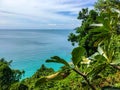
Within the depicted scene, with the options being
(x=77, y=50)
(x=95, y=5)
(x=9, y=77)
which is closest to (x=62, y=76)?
(x=77, y=50)

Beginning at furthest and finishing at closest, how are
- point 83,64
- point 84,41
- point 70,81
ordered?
point 84,41
point 70,81
point 83,64

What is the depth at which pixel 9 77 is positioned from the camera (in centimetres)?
2138

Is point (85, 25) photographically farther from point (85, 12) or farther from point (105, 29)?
point (105, 29)

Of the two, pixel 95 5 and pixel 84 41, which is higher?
pixel 95 5

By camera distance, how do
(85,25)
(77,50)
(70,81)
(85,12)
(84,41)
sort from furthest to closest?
1. (85,12)
2. (85,25)
3. (84,41)
4. (70,81)
5. (77,50)

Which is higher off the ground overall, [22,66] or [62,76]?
[62,76]

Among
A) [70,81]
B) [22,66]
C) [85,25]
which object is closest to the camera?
[70,81]

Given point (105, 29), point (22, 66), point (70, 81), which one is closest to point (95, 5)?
point (70, 81)

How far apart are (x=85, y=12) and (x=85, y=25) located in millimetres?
1838

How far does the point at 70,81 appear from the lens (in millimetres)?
6871

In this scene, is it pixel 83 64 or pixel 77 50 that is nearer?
pixel 77 50

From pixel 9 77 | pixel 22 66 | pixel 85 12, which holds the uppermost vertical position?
pixel 85 12

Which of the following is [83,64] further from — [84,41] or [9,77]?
[9,77]

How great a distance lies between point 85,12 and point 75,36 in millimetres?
1948
